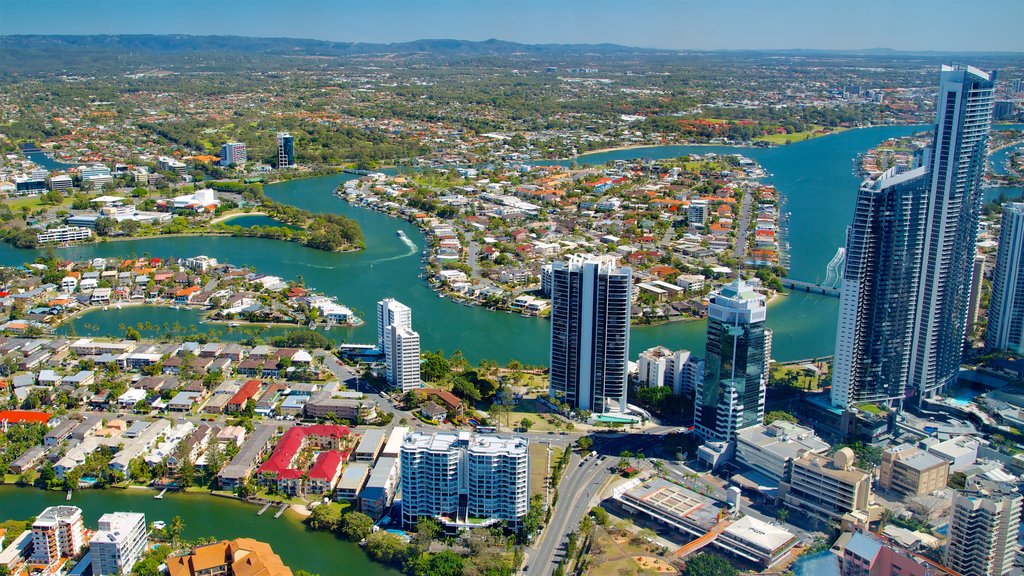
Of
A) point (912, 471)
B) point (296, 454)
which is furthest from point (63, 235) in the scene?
point (912, 471)

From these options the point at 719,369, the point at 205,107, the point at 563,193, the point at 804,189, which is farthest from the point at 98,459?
the point at 205,107

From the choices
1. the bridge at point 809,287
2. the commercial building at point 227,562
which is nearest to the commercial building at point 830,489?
the commercial building at point 227,562

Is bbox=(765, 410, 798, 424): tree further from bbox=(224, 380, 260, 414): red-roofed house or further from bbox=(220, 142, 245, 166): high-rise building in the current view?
bbox=(220, 142, 245, 166): high-rise building

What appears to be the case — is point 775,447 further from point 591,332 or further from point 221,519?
point 221,519

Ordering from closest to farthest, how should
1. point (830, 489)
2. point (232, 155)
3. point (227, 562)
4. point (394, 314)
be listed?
point (227, 562) < point (830, 489) < point (394, 314) < point (232, 155)

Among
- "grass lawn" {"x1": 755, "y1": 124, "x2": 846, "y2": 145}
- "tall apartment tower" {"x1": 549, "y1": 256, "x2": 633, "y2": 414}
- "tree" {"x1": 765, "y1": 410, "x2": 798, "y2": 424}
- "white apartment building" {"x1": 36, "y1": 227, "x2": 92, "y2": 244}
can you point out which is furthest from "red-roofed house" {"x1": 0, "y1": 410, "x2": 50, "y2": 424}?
"grass lawn" {"x1": 755, "y1": 124, "x2": 846, "y2": 145}

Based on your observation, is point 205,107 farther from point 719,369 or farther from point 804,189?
point 719,369

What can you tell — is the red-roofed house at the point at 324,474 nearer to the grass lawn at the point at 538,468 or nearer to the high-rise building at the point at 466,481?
the high-rise building at the point at 466,481
